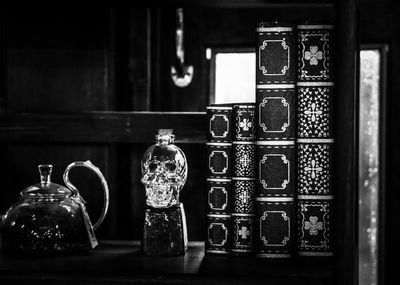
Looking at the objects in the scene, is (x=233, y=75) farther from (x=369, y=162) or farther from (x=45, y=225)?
(x=45, y=225)

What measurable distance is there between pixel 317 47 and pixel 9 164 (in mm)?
834

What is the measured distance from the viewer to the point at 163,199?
48.1 inches

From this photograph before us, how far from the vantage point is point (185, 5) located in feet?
3.83

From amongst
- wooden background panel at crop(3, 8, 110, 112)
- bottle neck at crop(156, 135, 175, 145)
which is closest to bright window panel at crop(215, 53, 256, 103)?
wooden background panel at crop(3, 8, 110, 112)

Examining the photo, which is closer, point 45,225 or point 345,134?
point 345,134

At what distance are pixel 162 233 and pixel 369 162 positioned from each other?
0.65m

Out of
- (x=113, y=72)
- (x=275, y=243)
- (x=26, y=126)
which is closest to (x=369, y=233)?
(x=275, y=243)

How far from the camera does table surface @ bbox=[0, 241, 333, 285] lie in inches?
40.9

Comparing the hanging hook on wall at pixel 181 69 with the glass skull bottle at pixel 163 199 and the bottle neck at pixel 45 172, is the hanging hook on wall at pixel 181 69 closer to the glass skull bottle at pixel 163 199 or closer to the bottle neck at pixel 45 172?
the glass skull bottle at pixel 163 199

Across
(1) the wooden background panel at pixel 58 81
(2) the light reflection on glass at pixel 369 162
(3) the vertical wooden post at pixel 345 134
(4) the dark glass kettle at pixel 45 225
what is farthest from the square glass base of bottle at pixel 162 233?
(2) the light reflection on glass at pixel 369 162

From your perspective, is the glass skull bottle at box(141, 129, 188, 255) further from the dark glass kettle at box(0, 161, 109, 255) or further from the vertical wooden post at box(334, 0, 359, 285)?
the vertical wooden post at box(334, 0, 359, 285)

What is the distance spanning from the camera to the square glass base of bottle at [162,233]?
1198mm

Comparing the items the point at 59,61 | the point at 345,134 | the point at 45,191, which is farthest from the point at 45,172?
the point at 345,134

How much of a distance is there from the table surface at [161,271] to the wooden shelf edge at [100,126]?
1.44ft
